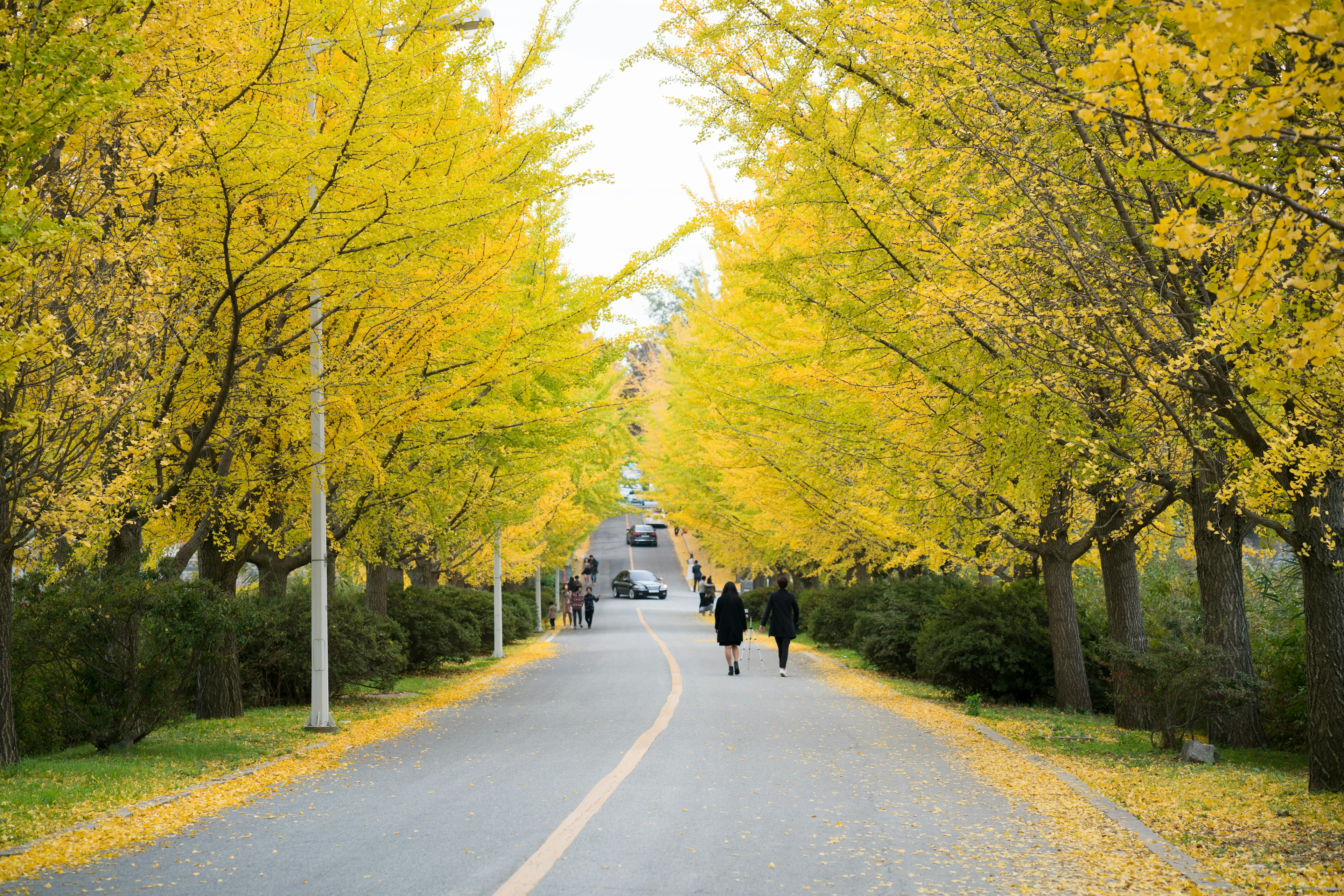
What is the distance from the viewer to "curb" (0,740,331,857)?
6254 mm

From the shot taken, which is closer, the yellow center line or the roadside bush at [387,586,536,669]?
the yellow center line

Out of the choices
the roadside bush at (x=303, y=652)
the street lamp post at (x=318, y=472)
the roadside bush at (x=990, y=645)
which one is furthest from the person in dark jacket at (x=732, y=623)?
the street lamp post at (x=318, y=472)

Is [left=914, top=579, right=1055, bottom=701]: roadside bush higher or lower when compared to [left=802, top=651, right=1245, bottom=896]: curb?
higher

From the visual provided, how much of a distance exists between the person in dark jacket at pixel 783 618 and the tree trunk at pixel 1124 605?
668cm

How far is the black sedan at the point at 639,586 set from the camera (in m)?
55.7

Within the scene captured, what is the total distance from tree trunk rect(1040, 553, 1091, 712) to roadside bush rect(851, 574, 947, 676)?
2.66 m

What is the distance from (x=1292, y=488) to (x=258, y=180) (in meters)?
7.26

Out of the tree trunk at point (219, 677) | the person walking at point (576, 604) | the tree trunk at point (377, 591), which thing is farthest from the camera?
the person walking at point (576, 604)

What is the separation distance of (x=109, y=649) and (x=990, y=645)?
427 inches

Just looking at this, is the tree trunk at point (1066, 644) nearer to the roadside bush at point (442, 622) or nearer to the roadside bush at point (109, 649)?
the roadside bush at point (109, 649)

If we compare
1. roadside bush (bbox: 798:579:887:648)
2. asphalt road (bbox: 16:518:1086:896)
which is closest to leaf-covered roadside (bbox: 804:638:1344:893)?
asphalt road (bbox: 16:518:1086:896)

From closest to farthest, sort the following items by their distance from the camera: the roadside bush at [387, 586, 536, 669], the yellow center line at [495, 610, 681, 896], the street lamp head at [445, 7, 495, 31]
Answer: the yellow center line at [495, 610, 681, 896] → the street lamp head at [445, 7, 495, 31] → the roadside bush at [387, 586, 536, 669]

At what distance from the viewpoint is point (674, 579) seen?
68125 millimetres

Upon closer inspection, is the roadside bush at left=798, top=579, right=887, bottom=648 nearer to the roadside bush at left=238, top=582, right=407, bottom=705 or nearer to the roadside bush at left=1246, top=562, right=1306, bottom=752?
the roadside bush at left=1246, top=562, right=1306, bottom=752
